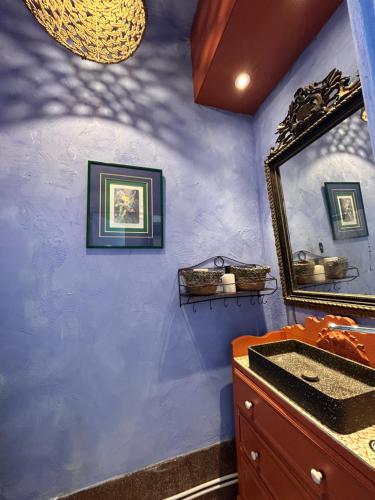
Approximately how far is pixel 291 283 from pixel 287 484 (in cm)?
77

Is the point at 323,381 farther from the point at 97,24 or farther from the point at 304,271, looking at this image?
the point at 97,24

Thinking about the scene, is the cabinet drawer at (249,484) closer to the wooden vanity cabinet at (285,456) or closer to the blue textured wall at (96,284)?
the wooden vanity cabinet at (285,456)

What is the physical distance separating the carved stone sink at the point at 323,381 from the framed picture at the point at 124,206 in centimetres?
77

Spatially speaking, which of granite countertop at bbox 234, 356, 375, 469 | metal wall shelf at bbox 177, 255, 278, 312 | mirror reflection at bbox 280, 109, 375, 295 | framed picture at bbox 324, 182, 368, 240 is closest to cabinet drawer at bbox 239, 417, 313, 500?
granite countertop at bbox 234, 356, 375, 469

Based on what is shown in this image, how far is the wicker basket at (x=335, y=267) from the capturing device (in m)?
0.90

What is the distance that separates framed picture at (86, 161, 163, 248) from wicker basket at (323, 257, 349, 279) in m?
0.81

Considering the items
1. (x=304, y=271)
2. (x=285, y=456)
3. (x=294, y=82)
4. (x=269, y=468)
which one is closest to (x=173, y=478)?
(x=269, y=468)

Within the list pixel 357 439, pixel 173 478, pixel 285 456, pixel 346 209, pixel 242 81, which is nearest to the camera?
pixel 357 439

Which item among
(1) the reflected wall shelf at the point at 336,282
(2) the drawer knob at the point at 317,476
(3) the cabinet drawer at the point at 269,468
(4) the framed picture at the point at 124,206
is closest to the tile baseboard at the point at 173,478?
(3) the cabinet drawer at the point at 269,468

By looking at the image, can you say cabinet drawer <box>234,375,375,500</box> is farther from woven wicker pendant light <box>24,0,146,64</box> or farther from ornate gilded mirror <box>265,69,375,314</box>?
woven wicker pendant light <box>24,0,146,64</box>

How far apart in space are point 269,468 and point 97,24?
192cm

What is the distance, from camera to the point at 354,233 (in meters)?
0.85

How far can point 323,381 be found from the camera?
2.56 feet

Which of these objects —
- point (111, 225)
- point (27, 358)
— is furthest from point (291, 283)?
point (27, 358)
